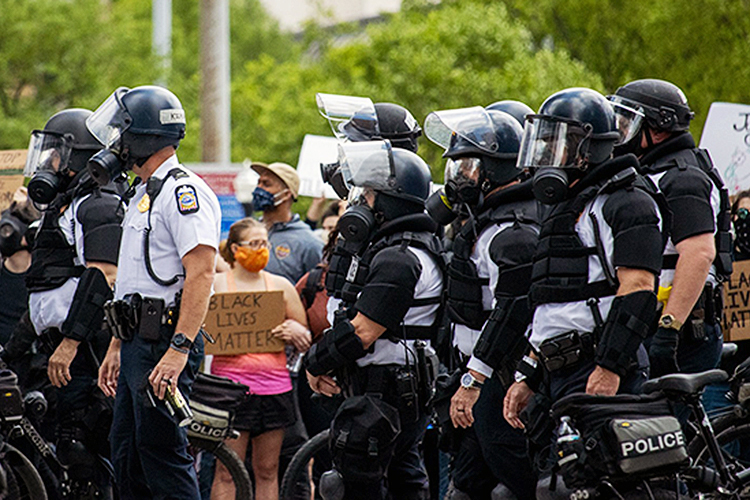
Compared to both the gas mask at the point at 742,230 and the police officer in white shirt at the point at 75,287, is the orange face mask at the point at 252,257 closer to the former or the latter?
the police officer in white shirt at the point at 75,287

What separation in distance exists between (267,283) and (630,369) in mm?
3638

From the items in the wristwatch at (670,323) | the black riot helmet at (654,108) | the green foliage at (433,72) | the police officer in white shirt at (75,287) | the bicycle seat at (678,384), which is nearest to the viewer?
the bicycle seat at (678,384)

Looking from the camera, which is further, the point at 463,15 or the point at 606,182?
the point at 463,15

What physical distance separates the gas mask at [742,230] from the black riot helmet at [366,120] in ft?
7.03

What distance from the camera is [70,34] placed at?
2414 centimetres

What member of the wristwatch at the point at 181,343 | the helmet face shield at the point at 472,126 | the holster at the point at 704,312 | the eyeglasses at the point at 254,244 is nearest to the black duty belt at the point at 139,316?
the wristwatch at the point at 181,343

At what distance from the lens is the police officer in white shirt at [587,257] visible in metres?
5.18

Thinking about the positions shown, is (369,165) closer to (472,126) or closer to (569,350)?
(472,126)

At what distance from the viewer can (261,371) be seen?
8.32 metres

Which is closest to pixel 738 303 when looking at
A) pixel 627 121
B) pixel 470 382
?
pixel 627 121

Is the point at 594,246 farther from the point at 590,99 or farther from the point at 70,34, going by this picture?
the point at 70,34

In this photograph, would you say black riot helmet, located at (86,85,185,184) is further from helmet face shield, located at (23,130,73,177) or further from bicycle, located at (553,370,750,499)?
bicycle, located at (553,370,750,499)

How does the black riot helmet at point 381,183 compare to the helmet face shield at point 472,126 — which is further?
the black riot helmet at point 381,183

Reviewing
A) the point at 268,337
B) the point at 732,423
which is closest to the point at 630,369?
the point at 732,423
